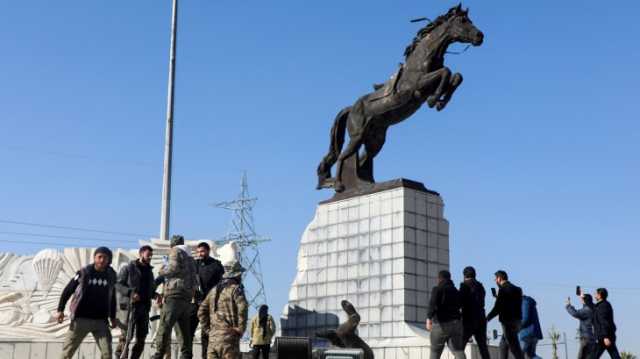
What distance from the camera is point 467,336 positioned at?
11.4 meters

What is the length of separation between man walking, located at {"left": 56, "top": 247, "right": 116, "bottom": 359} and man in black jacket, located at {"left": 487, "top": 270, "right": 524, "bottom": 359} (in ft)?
17.4

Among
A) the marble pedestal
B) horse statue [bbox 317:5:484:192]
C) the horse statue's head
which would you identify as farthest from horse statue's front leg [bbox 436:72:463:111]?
the marble pedestal

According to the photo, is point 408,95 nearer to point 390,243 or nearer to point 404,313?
point 390,243

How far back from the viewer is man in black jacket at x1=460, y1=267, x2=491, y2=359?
11.3m

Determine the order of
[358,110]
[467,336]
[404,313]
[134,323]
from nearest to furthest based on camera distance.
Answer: [134,323] < [467,336] < [404,313] < [358,110]

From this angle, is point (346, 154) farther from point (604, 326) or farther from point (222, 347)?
point (222, 347)

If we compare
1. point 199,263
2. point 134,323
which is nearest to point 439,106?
point 199,263

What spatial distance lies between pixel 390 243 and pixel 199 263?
5.03m

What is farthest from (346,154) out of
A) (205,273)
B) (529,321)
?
(205,273)

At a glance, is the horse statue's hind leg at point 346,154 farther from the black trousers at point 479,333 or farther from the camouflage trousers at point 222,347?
the camouflage trousers at point 222,347

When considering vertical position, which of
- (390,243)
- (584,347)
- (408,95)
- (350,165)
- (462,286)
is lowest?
(584,347)

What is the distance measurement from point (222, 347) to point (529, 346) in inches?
206

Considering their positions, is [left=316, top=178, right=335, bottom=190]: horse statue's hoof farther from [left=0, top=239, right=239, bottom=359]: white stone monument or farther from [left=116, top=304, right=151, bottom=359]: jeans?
[left=116, top=304, right=151, bottom=359]: jeans

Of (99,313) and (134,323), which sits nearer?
(99,313)
